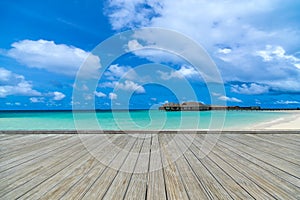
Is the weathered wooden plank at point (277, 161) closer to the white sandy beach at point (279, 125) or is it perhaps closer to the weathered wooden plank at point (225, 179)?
the weathered wooden plank at point (225, 179)

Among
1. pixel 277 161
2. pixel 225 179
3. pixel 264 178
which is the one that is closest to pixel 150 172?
pixel 225 179

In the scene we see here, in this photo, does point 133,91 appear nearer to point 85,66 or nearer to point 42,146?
point 85,66

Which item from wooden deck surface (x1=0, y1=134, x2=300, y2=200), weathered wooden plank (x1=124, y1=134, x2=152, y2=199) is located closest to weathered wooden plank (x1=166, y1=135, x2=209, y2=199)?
wooden deck surface (x1=0, y1=134, x2=300, y2=200)

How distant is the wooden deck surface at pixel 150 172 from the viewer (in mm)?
1549

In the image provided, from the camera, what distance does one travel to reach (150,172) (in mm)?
1995

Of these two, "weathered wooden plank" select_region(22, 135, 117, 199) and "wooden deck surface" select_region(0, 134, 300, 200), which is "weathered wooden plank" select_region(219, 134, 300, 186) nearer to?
"wooden deck surface" select_region(0, 134, 300, 200)

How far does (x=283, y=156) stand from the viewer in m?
2.62

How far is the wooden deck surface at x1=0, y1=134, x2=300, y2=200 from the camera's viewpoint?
5.08ft

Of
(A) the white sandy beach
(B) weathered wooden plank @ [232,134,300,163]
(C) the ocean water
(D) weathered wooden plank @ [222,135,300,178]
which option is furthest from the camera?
(C) the ocean water

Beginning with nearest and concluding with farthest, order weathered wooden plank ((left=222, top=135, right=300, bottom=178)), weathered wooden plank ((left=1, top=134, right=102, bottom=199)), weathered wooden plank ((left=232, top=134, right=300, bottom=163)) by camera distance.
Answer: weathered wooden plank ((left=1, top=134, right=102, bottom=199)) < weathered wooden plank ((left=222, top=135, right=300, bottom=178)) < weathered wooden plank ((left=232, top=134, right=300, bottom=163))

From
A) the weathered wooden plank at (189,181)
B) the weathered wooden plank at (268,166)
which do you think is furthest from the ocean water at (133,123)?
the weathered wooden plank at (189,181)

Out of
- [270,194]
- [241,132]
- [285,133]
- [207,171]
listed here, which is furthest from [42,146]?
[285,133]

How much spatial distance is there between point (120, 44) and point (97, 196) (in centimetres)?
293

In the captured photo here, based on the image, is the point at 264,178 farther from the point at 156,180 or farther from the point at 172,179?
the point at 156,180
